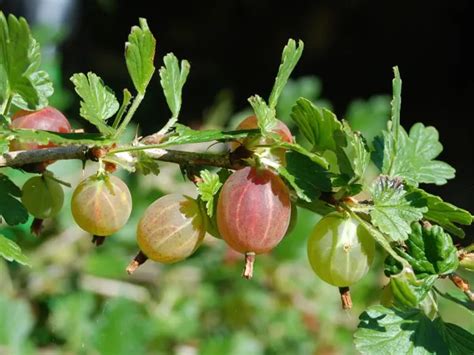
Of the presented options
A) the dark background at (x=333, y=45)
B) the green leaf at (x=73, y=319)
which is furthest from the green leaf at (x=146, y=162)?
the dark background at (x=333, y=45)

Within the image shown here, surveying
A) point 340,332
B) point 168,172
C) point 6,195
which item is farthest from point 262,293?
point 6,195

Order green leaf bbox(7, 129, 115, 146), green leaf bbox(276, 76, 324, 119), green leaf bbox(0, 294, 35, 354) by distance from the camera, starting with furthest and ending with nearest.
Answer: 1. green leaf bbox(276, 76, 324, 119)
2. green leaf bbox(0, 294, 35, 354)
3. green leaf bbox(7, 129, 115, 146)

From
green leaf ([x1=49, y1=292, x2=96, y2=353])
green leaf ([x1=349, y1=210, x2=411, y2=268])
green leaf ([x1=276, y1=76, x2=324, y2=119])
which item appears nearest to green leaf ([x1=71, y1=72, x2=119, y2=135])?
green leaf ([x1=349, y1=210, x2=411, y2=268])

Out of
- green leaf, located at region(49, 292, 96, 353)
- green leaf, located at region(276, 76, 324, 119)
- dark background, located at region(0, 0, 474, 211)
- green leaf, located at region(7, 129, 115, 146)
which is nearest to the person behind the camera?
green leaf, located at region(7, 129, 115, 146)

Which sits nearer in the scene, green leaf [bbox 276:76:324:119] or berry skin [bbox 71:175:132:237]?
berry skin [bbox 71:175:132:237]

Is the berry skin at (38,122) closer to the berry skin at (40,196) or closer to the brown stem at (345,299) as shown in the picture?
the berry skin at (40,196)

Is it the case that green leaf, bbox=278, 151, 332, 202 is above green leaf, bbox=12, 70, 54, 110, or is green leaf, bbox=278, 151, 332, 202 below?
above

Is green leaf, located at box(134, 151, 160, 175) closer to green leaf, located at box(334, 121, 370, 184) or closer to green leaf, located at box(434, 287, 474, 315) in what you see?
green leaf, located at box(334, 121, 370, 184)
